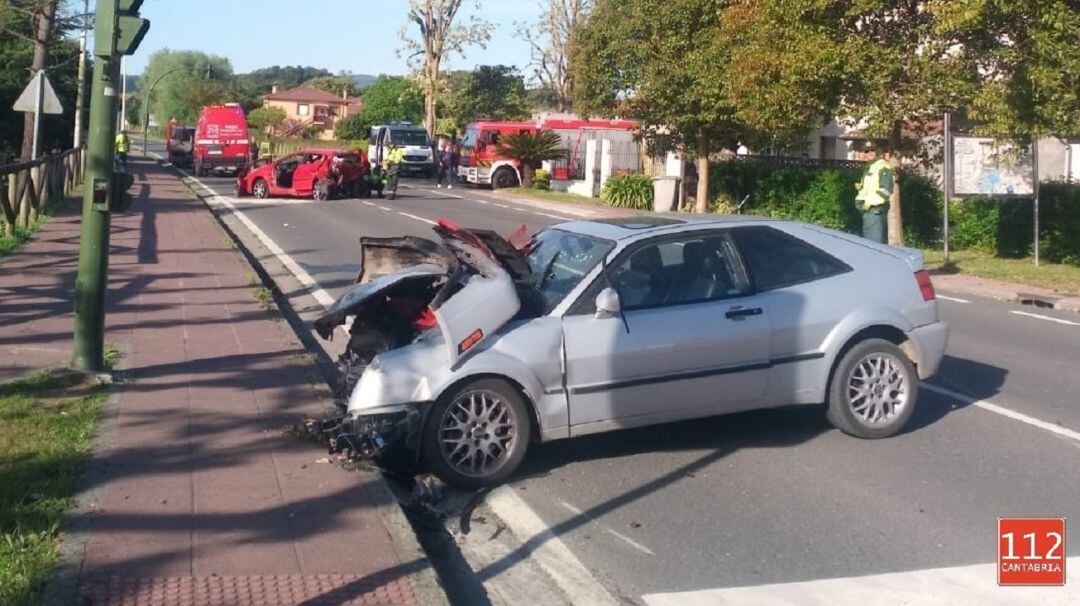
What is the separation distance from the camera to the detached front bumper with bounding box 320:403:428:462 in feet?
22.6

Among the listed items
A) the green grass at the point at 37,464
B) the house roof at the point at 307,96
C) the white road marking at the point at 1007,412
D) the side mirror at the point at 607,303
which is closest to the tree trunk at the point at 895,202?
the white road marking at the point at 1007,412

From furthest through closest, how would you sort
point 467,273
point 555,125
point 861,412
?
point 555,125 → point 861,412 → point 467,273

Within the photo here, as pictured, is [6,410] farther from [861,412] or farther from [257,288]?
[257,288]

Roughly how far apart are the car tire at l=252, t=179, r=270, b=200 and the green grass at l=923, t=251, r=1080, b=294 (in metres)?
19.3

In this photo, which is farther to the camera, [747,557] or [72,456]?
[72,456]

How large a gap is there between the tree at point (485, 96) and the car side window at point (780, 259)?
66786mm

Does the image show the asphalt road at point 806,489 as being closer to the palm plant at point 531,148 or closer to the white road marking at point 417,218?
the white road marking at point 417,218

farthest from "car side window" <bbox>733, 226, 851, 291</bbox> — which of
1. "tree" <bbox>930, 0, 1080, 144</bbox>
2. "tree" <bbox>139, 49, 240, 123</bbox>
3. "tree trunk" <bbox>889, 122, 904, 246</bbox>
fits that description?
"tree" <bbox>139, 49, 240, 123</bbox>

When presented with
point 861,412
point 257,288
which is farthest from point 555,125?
point 861,412

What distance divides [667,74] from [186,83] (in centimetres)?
8485

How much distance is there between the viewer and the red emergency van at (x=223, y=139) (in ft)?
156

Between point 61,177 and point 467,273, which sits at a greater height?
point 61,177

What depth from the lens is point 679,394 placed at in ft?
24.5

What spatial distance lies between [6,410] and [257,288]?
6591 mm
